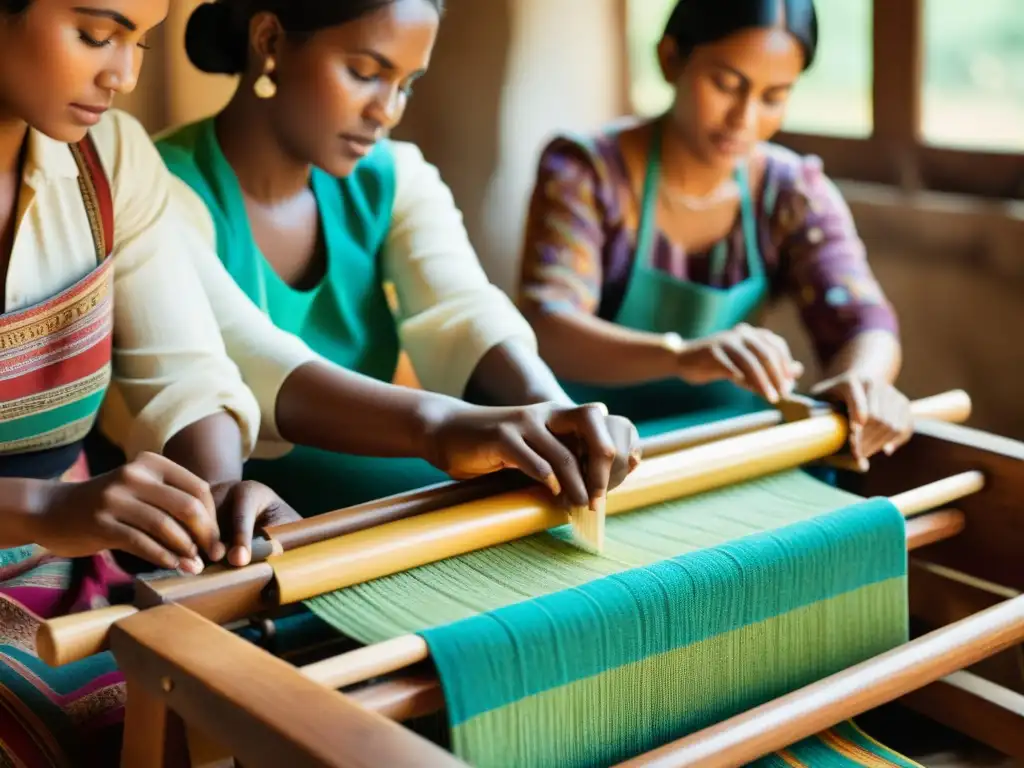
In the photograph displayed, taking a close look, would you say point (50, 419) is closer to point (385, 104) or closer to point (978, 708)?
point (385, 104)

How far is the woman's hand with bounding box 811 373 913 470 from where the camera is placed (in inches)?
52.6

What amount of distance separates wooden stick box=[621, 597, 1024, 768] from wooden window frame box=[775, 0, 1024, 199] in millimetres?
1197

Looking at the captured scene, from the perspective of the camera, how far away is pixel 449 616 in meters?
0.94

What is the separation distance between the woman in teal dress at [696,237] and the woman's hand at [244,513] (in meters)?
0.68

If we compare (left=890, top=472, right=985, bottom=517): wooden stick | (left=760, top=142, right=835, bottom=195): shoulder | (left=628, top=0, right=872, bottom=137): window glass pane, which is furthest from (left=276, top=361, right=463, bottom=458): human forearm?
(left=628, top=0, right=872, bottom=137): window glass pane

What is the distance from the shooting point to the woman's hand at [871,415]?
133 cm

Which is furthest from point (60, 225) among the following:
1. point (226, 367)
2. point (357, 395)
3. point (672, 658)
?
point (672, 658)

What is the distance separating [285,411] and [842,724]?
60 cm

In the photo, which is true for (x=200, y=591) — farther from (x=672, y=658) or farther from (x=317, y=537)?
(x=672, y=658)

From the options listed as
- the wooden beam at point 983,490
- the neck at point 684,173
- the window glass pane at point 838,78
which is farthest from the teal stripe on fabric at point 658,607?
the window glass pane at point 838,78

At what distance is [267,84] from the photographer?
1.38 meters

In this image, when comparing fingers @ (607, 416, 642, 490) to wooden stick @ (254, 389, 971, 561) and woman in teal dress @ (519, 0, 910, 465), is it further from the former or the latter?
woman in teal dress @ (519, 0, 910, 465)

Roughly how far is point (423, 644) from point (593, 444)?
0.25 metres


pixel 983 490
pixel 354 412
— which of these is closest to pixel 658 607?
pixel 354 412
